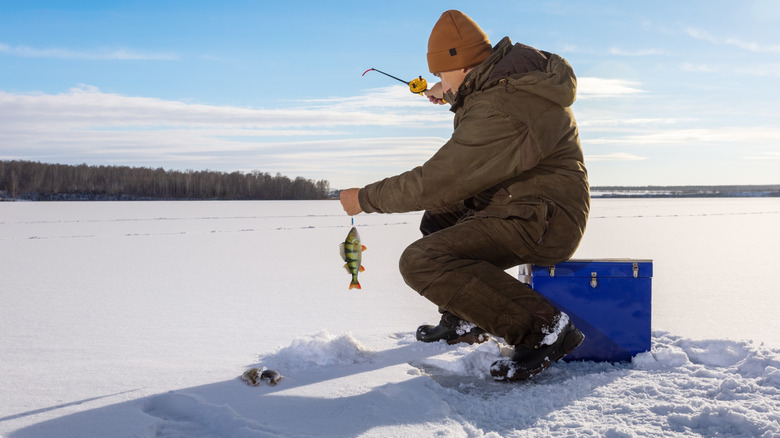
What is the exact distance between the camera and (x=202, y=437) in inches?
71.2

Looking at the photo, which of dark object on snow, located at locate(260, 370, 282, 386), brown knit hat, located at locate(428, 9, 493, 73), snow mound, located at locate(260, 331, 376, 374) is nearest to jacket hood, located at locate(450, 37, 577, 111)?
brown knit hat, located at locate(428, 9, 493, 73)

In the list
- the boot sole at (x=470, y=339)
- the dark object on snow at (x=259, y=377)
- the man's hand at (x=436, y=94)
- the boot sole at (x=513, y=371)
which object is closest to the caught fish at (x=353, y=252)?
the boot sole at (x=470, y=339)

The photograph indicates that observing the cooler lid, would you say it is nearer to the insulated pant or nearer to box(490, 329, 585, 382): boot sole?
the insulated pant

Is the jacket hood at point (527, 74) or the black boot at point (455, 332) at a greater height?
the jacket hood at point (527, 74)

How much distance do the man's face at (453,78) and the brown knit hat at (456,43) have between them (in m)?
0.03

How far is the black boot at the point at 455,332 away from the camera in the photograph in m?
2.92

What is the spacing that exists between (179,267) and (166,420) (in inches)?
175

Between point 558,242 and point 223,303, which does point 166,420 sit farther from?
point 223,303

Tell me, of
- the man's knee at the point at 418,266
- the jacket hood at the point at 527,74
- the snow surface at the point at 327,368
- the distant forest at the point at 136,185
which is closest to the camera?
the snow surface at the point at 327,368

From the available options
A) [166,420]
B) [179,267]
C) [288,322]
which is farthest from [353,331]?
[179,267]

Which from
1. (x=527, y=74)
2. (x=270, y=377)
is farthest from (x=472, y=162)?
(x=270, y=377)

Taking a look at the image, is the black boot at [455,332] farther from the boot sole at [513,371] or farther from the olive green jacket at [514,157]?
the olive green jacket at [514,157]

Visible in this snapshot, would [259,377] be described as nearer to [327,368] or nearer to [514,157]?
[327,368]

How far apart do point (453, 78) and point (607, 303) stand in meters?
1.17
